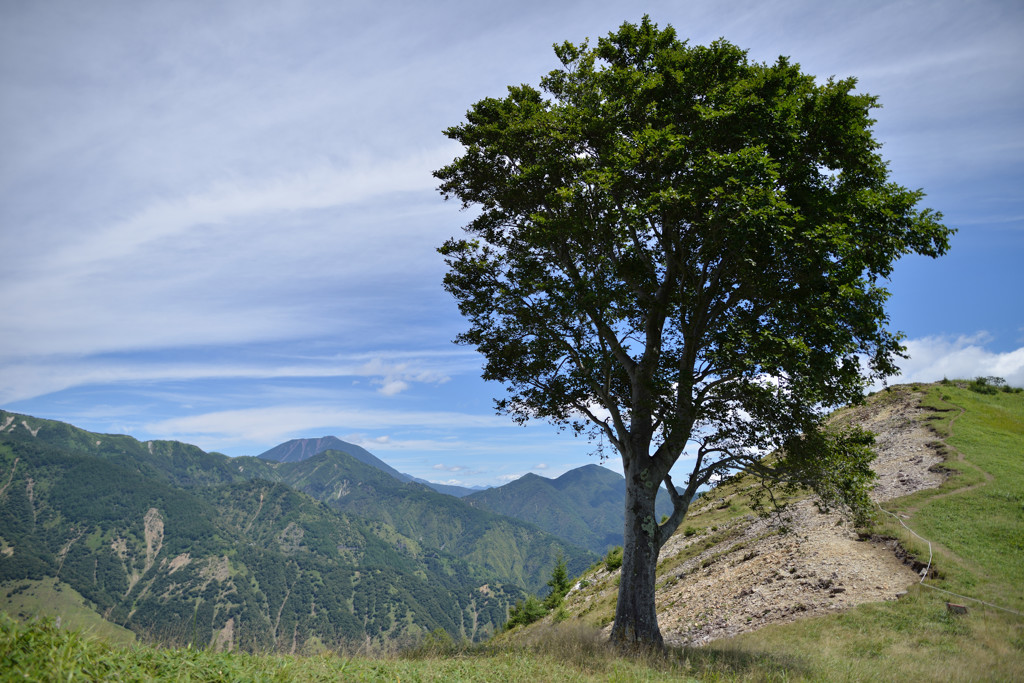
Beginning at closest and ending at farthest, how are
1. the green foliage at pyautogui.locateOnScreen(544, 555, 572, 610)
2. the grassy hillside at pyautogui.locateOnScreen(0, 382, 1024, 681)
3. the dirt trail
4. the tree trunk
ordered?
the grassy hillside at pyautogui.locateOnScreen(0, 382, 1024, 681) → the tree trunk → the dirt trail → the green foliage at pyautogui.locateOnScreen(544, 555, 572, 610)

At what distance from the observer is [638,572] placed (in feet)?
51.2

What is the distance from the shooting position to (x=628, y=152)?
548 inches

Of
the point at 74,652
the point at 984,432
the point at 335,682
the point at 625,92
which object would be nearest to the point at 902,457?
the point at 984,432

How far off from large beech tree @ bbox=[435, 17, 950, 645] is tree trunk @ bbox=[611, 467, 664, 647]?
0.18ft

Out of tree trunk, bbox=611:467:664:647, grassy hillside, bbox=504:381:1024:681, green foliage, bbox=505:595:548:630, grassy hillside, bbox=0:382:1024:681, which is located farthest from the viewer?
green foliage, bbox=505:595:548:630

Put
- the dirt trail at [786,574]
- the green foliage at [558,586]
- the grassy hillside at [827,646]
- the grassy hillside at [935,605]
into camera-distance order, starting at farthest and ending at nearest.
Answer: the green foliage at [558,586]
the dirt trail at [786,574]
the grassy hillside at [935,605]
the grassy hillside at [827,646]

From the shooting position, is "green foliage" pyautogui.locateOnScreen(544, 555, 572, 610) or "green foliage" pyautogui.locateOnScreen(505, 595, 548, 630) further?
"green foliage" pyautogui.locateOnScreen(544, 555, 572, 610)

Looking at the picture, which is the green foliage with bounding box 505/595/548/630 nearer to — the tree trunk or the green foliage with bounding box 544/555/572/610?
the green foliage with bounding box 544/555/572/610

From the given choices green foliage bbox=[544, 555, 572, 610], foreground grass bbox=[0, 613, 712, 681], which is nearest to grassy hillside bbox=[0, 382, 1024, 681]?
foreground grass bbox=[0, 613, 712, 681]

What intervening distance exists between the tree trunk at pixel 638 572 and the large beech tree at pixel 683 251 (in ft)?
0.18

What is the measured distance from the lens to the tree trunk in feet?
49.3

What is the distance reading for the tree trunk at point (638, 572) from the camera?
1503cm

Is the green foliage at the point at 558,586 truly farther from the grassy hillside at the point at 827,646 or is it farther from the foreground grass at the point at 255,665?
the foreground grass at the point at 255,665

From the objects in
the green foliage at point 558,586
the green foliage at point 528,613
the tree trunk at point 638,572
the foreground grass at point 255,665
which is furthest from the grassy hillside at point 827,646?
the green foliage at point 558,586
